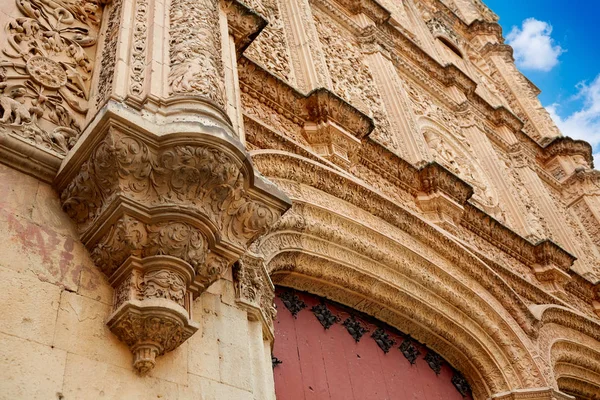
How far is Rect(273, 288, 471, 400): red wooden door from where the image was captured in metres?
4.23

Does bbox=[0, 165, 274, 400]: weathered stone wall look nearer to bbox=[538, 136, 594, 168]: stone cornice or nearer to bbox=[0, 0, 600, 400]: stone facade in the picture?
bbox=[0, 0, 600, 400]: stone facade

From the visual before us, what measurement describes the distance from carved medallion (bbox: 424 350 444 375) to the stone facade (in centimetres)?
10

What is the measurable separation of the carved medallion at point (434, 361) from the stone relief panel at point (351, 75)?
2190 mm

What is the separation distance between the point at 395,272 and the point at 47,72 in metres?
3.14

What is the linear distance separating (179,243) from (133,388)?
24.8 inches

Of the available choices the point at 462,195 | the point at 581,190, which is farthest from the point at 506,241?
the point at 581,190

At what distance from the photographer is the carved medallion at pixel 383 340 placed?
513 cm

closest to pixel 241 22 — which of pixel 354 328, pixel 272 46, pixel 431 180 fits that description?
pixel 272 46

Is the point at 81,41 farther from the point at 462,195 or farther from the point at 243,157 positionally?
the point at 462,195

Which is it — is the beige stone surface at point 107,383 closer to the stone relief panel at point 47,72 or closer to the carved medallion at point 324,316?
the stone relief panel at point 47,72

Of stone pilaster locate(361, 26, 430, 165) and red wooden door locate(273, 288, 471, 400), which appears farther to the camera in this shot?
stone pilaster locate(361, 26, 430, 165)

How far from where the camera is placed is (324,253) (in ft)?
15.4

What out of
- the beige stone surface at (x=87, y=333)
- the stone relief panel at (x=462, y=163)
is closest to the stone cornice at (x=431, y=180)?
the stone relief panel at (x=462, y=163)

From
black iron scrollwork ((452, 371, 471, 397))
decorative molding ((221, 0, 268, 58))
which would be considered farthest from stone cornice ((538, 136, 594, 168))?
decorative molding ((221, 0, 268, 58))
